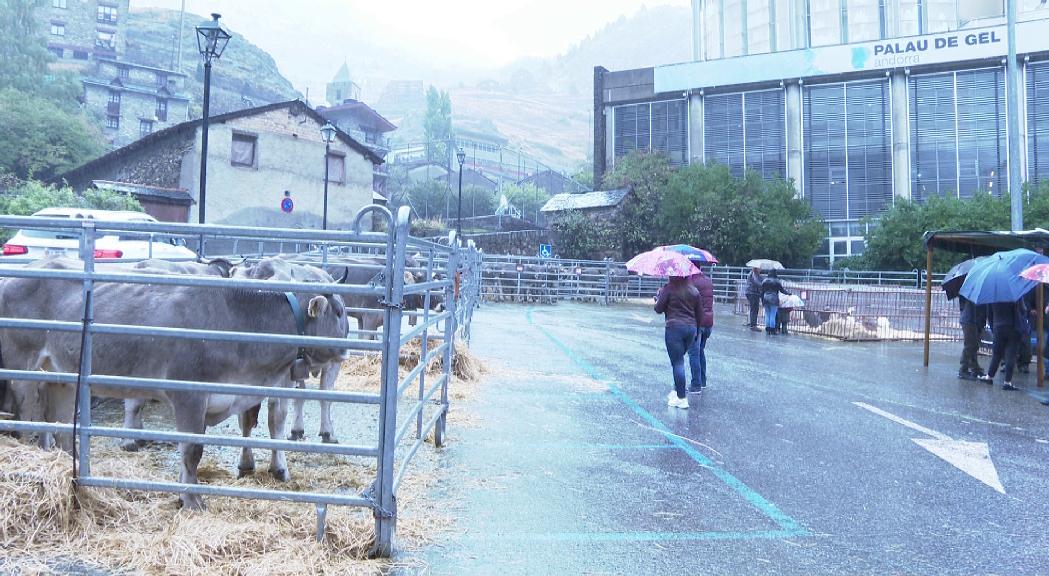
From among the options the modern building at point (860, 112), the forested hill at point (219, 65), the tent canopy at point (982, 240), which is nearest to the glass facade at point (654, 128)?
the modern building at point (860, 112)

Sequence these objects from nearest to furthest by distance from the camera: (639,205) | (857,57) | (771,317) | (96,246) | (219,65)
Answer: (96,246)
(771,317)
(639,205)
(857,57)
(219,65)

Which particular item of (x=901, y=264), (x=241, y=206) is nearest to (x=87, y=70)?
(x=241, y=206)

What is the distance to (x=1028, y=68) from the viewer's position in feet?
140

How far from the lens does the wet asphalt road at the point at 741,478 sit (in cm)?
422

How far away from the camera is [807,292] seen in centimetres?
2316

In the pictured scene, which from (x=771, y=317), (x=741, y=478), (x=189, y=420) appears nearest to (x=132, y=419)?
(x=189, y=420)

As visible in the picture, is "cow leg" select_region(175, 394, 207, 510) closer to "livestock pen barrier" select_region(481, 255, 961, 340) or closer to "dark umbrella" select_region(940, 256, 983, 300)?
"dark umbrella" select_region(940, 256, 983, 300)

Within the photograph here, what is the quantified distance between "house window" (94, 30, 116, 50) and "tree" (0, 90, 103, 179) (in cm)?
4980

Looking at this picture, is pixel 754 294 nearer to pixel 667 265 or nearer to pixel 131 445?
pixel 667 265

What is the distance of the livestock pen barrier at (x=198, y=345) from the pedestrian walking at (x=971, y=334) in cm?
1000

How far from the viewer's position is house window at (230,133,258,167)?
33.7m

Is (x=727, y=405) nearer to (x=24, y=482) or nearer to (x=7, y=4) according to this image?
(x=24, y=482)

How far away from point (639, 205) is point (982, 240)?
28699mm

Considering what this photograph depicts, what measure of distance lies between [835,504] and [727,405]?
12.7ft
